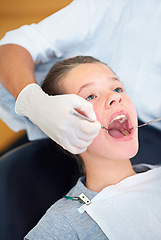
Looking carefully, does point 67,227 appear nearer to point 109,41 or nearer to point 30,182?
point 30,182

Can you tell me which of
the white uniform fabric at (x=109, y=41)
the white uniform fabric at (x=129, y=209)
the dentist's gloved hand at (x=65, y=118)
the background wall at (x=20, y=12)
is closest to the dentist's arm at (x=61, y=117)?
the dentist's gloved hand at (x=65, y=118)

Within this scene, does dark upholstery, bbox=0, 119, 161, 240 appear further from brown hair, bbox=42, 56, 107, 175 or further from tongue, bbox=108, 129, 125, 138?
tongue, bbox=108, 129, 125, 138

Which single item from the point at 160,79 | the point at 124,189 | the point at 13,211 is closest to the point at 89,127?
the point at 124,189

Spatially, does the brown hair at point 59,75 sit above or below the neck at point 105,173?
above

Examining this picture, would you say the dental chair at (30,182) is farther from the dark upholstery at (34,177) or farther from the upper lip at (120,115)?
the upper lip at (120,115)

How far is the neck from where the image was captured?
41.0 inches

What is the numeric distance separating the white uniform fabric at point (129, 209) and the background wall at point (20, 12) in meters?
1.39

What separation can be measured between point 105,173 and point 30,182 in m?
0.34

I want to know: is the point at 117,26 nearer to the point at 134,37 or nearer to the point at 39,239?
the point at 134,37

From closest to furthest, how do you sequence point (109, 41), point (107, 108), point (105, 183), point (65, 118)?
point (65, 118) → point (107, 108) → point (105, 183) → point (109, 41)

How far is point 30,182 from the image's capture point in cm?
117

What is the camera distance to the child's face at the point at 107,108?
3.06 feet

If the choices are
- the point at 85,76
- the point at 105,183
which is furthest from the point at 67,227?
the point at 85,76

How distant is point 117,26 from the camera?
130 centimetres
